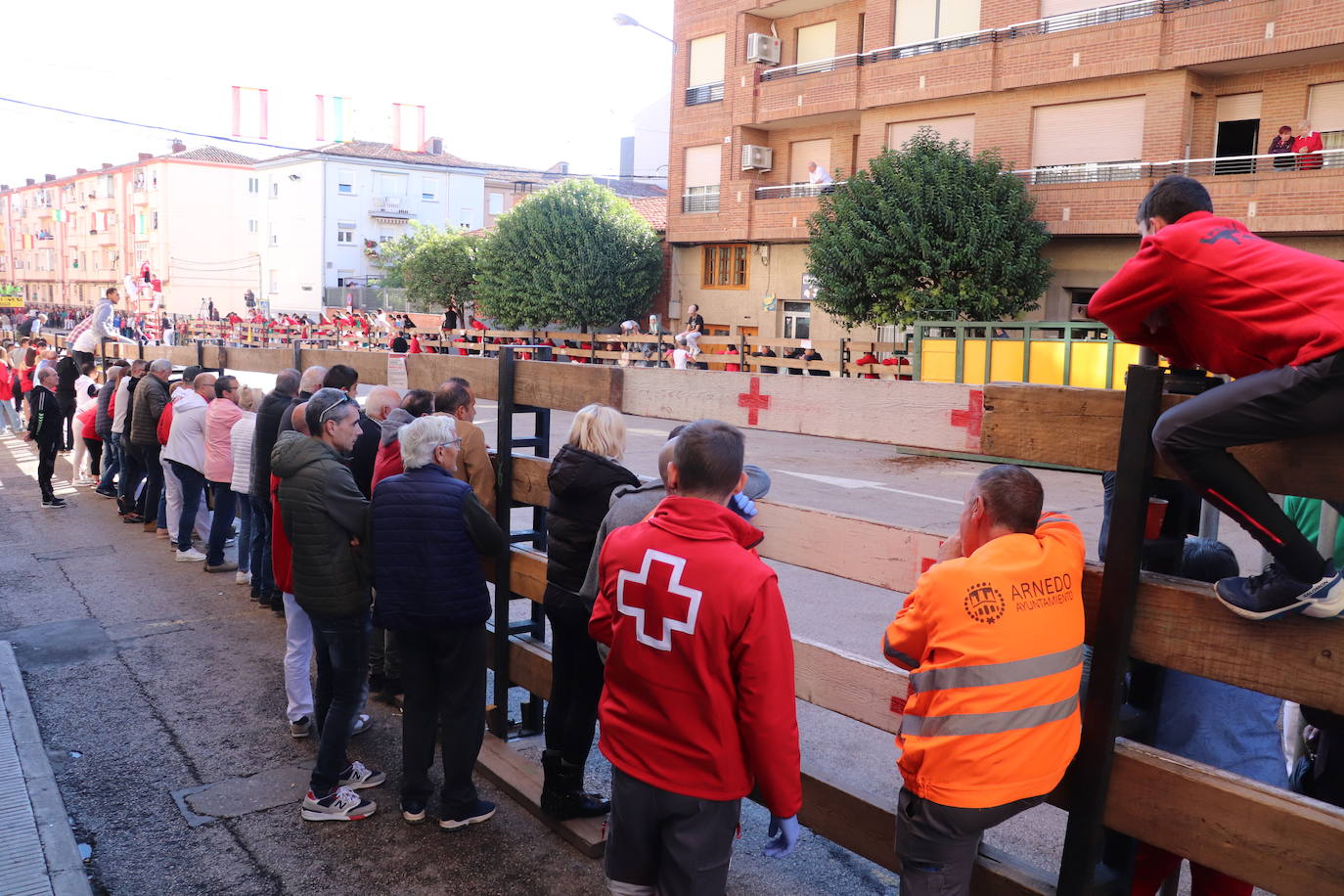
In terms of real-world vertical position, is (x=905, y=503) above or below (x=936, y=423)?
below

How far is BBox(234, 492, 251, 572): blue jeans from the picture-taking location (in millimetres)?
8305

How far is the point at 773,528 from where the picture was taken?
348 centimetres

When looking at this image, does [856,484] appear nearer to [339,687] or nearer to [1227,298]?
[339,687]

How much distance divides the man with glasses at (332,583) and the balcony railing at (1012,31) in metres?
22.8

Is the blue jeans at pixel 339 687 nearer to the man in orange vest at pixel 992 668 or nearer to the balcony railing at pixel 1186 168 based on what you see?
the man in orange vest at pixel 992 668

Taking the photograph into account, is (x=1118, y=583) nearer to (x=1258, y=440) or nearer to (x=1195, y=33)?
(x=1258, y=440)

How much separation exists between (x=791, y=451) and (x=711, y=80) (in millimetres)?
17562

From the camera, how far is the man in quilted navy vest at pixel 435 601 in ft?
13.7

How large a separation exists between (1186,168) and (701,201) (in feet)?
47.9

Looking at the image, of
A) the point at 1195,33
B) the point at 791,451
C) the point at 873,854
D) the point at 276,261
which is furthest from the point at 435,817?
the point at 276,261

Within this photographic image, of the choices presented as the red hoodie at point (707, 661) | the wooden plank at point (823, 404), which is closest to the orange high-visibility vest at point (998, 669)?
the red hoodie at point (707, 661)

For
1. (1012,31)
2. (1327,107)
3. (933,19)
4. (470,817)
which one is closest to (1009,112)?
(1012,31)

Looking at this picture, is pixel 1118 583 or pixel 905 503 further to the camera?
pixel 905 503

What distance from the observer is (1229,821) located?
237 centimetres
